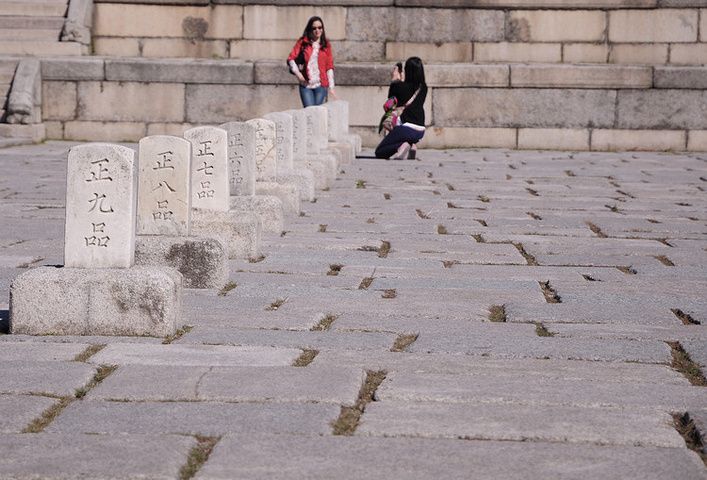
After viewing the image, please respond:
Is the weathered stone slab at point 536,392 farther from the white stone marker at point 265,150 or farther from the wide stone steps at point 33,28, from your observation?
the wide stone steps at point 33,28

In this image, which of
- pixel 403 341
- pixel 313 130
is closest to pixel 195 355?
pixel 403 341

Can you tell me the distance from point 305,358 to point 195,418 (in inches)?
33.0

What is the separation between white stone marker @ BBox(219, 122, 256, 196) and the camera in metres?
6.92

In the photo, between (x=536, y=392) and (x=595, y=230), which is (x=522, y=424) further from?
(x=595, y=230)

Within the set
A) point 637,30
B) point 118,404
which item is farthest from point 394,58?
point 118,404

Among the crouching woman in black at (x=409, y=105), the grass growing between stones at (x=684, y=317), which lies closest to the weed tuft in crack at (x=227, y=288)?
the grass growing between stones at (x=684, y=317)

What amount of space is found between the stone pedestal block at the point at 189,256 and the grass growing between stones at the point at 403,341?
1.36m

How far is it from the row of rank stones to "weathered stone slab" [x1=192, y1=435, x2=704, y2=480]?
1.55 m

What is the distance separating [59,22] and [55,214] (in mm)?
9351

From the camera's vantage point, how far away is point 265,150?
8.10 meters

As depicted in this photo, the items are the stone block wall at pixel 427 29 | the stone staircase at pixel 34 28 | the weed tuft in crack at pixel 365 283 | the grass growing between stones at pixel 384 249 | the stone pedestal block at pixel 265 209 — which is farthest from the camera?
the stone block wall at pixel 427 29

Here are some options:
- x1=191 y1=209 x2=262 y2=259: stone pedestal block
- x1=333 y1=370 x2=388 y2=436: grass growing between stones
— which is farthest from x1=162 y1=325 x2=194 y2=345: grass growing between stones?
x1=191 y1=209 x2=262 y2=259: stone pedestal block

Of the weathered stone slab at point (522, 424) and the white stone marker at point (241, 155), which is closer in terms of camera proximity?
the weathered stone slab at point (522, 424)

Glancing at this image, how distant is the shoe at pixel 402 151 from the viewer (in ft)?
44.3
